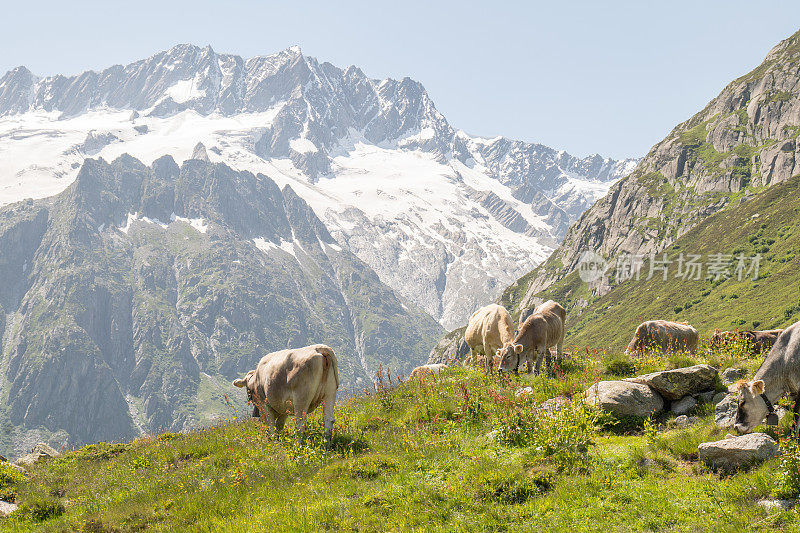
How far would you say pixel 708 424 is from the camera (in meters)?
11.7

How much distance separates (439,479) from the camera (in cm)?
1131

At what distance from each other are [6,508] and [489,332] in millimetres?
17690

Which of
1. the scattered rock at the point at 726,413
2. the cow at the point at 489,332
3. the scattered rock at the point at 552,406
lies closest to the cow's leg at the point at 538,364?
the cow at the point at 489,332

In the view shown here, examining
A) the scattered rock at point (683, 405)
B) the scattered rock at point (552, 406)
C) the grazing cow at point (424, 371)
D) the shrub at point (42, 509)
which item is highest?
the scattered rock at point (683, 405)

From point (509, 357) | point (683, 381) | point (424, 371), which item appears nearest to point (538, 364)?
point (509, 357)

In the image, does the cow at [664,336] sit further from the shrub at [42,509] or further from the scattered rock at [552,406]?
the shrub at [42,509]

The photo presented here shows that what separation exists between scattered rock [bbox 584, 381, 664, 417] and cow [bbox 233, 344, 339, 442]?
709 centimetres

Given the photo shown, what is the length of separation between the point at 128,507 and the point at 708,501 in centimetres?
1209

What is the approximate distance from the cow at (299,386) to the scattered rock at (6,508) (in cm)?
645

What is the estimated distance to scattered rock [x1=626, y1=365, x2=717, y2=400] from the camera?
13242 millimetres

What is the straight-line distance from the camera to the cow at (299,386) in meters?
14.5

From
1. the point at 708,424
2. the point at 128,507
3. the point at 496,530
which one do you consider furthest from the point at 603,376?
the point at 128,507

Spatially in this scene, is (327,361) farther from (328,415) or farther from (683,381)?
(683,381)

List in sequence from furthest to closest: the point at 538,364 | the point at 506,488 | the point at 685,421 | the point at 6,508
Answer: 1. the point at 538,364
2. the point at 6,508
3. the point at 685,421
4. the point at 506,488
